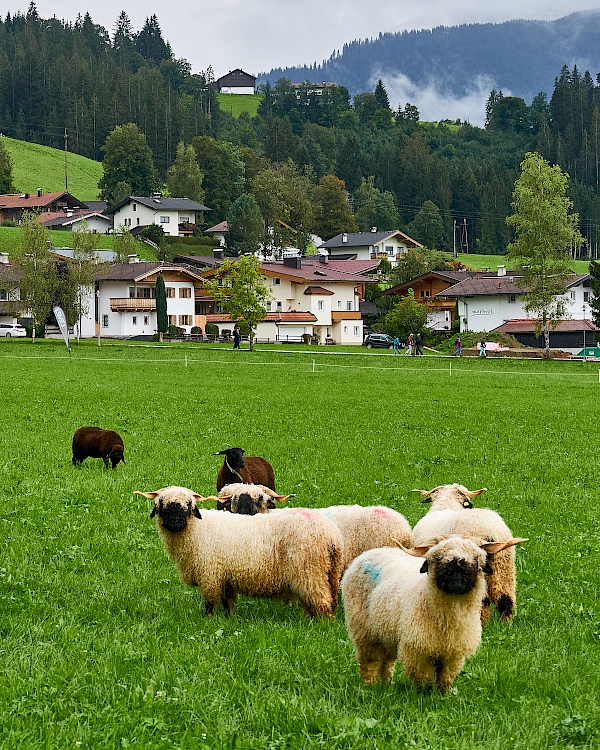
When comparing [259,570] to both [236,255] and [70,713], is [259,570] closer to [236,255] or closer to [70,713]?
[70,713]

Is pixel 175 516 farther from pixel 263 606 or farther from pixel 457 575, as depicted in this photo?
pixel 457 575

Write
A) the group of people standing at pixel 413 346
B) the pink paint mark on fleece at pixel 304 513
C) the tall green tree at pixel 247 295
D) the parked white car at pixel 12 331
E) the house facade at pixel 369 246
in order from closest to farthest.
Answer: the pink paint mark on fleece at pixel 304 513 → the tall green tree at pixel 247 295 → the group of people standing at pixel 413 346 → the parked white car at pixel 12 331 → the house facade at pixel 369 246

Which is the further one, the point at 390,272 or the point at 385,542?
the point at 390,272

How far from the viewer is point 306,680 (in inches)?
309

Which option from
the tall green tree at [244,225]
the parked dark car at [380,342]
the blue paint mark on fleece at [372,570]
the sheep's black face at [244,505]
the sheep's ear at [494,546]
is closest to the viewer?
the sheep's ear at [494,546]

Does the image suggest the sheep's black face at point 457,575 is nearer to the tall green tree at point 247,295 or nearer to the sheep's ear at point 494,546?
the sheep's ear at point 494,546

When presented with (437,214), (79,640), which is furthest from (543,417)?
(437,214)

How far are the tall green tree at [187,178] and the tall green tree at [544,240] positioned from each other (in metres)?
88.4

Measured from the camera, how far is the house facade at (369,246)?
153 m

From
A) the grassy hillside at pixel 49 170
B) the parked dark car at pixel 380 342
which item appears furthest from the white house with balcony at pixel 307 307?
the grassy hillside at pixel 49 170

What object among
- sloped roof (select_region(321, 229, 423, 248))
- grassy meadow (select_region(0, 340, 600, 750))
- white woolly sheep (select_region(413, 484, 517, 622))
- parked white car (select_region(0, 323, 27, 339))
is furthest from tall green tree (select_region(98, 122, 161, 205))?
white woolly sheep (select_region(413, 484, 517, 622))

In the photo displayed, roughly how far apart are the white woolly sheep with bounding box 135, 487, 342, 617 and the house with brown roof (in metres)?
144

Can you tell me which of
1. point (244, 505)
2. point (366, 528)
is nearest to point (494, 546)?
point (366, 528)

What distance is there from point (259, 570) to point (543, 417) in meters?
22.2
